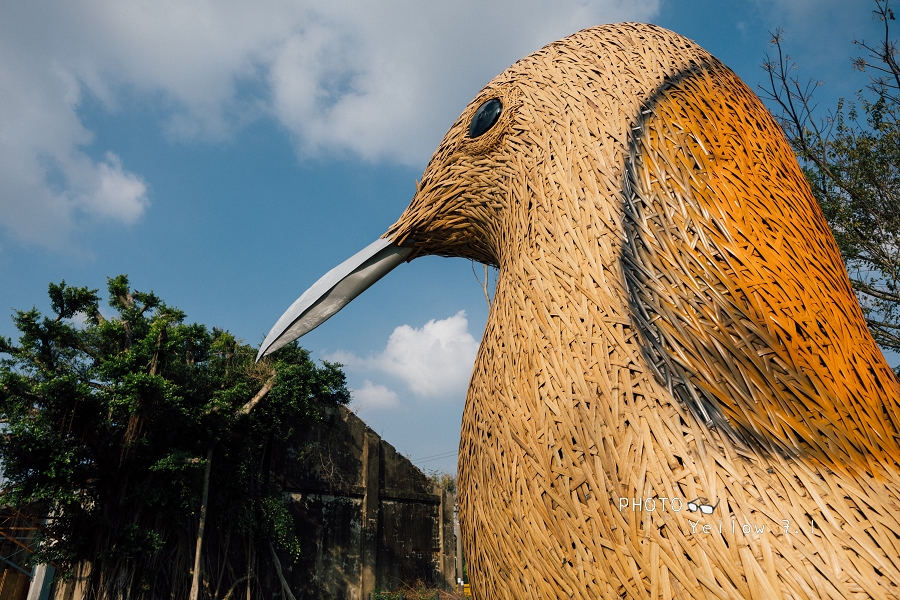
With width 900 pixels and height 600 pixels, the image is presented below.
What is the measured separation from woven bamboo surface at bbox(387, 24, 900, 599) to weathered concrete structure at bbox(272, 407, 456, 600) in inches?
363

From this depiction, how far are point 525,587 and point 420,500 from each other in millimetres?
10752

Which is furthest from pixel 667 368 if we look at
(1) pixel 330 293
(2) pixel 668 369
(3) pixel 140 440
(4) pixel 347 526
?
(4) pixel 347 526

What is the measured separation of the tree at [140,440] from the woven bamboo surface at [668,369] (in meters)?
Answer: 6.96

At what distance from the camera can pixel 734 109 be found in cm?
137

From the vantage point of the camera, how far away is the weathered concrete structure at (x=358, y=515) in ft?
31.2

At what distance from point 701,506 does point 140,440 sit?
819cm

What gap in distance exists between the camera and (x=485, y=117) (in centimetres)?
168

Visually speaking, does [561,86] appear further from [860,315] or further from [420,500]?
[420,500]

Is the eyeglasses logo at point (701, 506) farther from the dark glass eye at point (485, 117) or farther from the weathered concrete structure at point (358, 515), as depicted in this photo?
the weathered concrete structure at point (358, 515)


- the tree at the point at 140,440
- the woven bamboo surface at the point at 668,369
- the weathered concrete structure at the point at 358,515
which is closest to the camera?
the woven bamboo surface at the point at 668,369

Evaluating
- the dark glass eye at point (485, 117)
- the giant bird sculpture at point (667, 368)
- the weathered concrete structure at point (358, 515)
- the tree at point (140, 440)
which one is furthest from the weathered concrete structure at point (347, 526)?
the giant bird sculpture at point (667, 368)

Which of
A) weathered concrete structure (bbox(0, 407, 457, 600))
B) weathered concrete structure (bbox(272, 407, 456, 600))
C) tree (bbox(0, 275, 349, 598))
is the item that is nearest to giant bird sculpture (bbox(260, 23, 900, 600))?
tree (bbox(0, 275, 349, 598))

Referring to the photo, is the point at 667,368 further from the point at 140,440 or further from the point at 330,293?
the point at 140,440

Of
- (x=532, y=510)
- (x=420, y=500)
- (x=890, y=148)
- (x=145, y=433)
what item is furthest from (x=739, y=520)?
(x=420, y=500)
